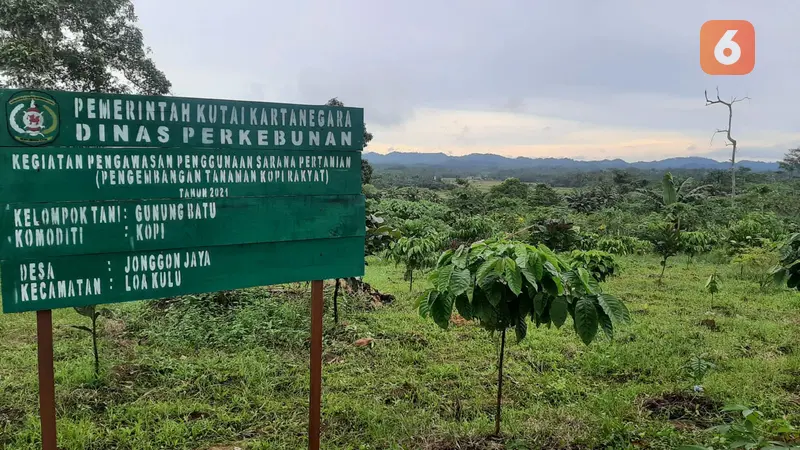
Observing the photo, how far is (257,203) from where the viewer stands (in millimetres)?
2607

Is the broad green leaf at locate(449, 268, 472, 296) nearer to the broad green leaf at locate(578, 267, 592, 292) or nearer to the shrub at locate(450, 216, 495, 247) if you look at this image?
the broad green leaf at locate(578, 267, 592, 292)

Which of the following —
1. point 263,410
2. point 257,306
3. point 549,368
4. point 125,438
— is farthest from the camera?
point 257,306

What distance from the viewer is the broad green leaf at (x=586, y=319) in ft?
8.63

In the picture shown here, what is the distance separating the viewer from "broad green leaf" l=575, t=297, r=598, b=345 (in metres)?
2.63

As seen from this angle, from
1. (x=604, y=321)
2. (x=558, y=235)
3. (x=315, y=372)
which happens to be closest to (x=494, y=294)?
(x=604, y=321)

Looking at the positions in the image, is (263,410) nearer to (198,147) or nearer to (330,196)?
(330,196)

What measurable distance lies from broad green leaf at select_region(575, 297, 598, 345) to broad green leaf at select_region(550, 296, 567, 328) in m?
0.09

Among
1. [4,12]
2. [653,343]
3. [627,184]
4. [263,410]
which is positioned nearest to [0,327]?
[263,410]

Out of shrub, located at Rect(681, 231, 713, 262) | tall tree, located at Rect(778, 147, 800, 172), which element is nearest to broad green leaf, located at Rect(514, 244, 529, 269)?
shrub, located at Rect(681, 231, 713, 262)

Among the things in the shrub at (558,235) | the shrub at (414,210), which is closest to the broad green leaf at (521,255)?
the shrub at (558,235)

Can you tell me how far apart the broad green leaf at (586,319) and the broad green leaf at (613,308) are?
5 cm

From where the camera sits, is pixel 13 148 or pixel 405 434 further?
pixel 405 434

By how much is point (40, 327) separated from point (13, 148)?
30.3 inches

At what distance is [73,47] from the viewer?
14656 mm
